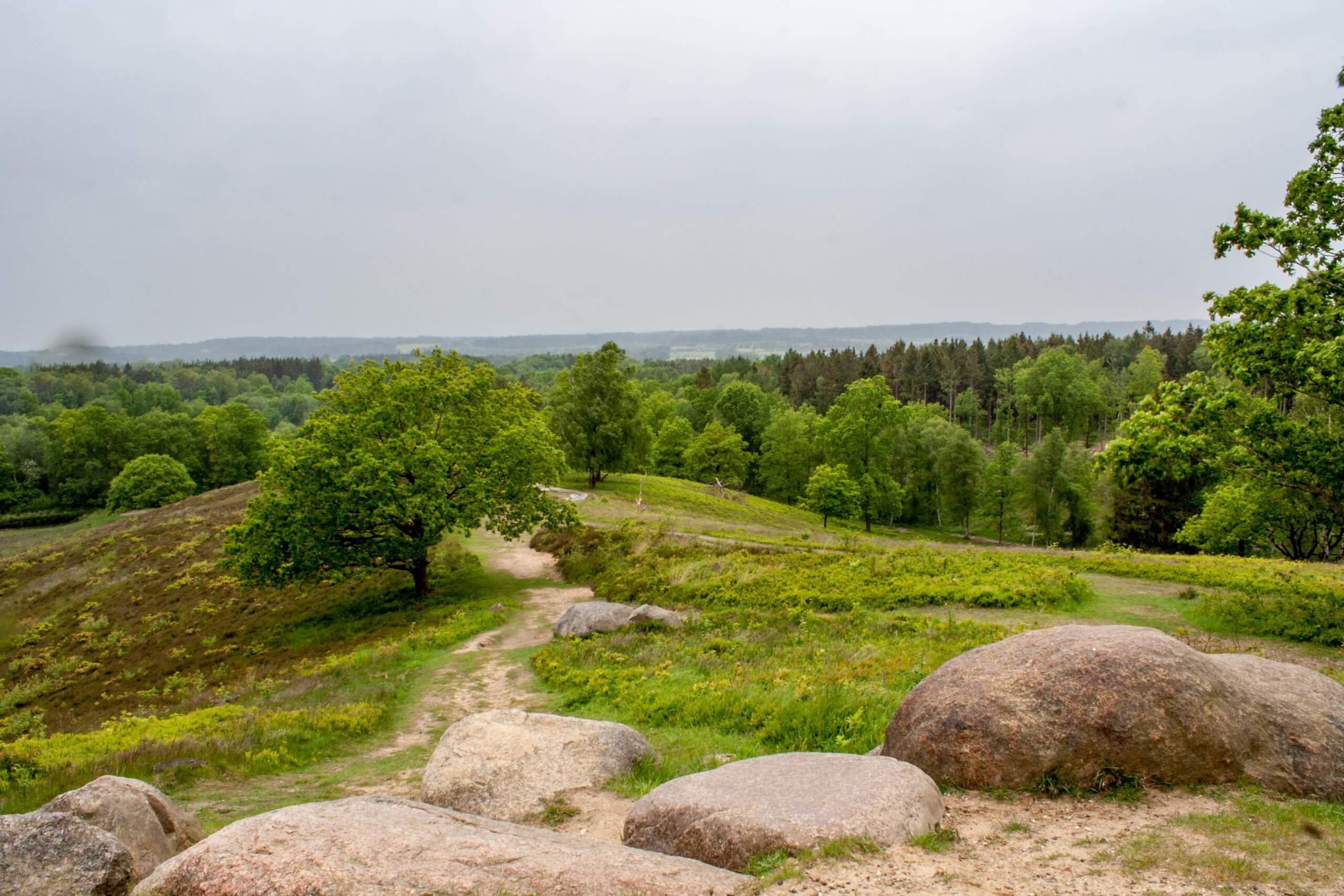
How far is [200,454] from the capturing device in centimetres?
11238

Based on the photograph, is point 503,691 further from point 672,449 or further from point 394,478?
point 672,449

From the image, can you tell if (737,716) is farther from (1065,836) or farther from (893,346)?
(893,346)

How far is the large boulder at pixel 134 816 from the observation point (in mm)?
8492

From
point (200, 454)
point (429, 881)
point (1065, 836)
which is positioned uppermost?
point (429, 881)

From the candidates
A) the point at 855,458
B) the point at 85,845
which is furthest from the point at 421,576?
the point at 855,458

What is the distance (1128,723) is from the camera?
901 cm

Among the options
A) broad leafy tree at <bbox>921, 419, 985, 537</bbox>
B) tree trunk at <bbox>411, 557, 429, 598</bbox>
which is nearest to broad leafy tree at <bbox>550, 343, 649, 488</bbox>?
tree trunk at <bbox>411, 557, 429, 598</bbox>

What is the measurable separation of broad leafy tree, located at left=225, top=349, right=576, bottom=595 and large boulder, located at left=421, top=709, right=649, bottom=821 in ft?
59.6

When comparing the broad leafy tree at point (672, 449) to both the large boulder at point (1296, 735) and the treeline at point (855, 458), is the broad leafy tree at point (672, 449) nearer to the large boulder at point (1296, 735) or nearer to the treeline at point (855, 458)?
the treeline at point (855, 458)

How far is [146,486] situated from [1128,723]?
357ft

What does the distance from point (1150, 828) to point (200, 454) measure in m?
132

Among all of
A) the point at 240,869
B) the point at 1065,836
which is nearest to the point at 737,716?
the point at 1065,836

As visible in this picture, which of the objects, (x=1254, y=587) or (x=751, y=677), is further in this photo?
(x=1254, y=587)

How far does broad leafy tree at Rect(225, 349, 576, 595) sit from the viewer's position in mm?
29078
